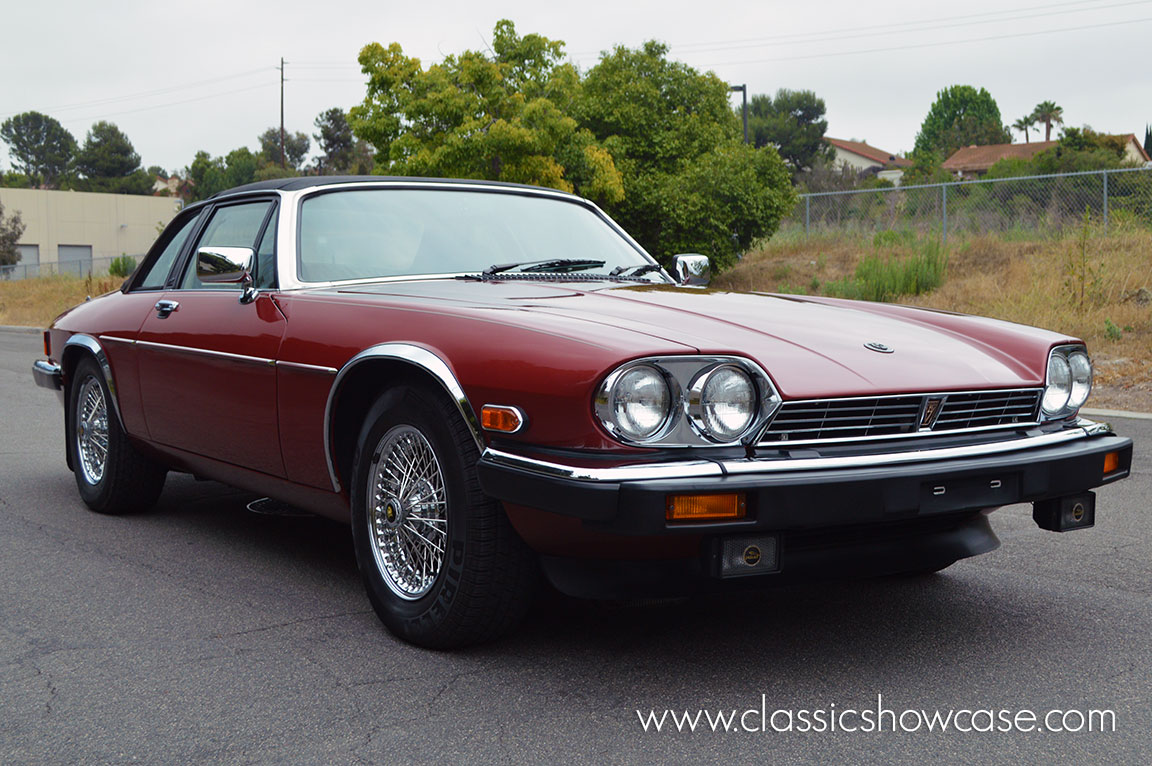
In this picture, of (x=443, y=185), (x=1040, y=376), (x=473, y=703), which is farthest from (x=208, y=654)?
(x=1040, y=376)

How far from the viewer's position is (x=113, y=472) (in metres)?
5.33

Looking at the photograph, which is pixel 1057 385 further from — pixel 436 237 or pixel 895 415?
pixel 436 237

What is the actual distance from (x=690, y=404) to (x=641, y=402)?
122 mm

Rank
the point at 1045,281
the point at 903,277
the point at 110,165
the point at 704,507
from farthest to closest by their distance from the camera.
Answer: the point at 110,165
the point at 903,277
the point at 1045,281
the point at 704,507

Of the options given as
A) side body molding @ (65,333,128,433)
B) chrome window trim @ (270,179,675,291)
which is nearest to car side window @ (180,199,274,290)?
chrome window trim @ (270,179,675,291)

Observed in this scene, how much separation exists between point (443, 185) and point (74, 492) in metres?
2.78

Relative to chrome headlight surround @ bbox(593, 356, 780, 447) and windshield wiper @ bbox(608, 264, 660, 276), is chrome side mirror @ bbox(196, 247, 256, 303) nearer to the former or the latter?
windshield wiper @ bbox(608, 264, 660, 276)

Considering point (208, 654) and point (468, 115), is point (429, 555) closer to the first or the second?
point (208, 654)

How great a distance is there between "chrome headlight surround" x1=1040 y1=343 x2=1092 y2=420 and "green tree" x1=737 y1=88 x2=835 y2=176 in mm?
77571

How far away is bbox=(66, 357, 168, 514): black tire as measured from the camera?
530 centimetres

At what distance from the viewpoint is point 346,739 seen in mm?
2764

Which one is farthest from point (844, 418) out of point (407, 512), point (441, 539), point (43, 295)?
point (43, 295)

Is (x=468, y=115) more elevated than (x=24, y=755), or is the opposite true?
(x=468, y=115)

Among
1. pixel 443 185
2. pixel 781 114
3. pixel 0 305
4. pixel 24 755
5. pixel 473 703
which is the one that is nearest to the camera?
pixel 24 755
